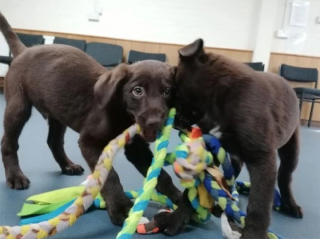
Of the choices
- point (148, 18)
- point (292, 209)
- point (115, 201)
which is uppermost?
point (148, 18)

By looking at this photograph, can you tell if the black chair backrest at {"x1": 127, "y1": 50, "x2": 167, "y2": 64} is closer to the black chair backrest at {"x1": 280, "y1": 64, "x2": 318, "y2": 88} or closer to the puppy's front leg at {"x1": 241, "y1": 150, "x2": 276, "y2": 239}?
the black chair backrest at {"x1": 280, "y1": 64, "x2": 318, "y2": 88}

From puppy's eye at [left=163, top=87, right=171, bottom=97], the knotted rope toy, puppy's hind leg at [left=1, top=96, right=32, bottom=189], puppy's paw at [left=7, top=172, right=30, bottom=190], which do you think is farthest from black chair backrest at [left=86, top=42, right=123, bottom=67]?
the knotted rope toy

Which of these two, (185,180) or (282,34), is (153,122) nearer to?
(185,180)

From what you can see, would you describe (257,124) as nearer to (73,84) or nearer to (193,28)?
(73,84)

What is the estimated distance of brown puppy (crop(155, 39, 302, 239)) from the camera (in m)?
1.61

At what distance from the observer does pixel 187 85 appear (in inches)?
72.3

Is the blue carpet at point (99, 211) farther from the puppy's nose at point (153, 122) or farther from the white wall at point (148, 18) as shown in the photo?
the white wall at point (148, 18)

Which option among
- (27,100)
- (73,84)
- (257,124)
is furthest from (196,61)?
(27,100)

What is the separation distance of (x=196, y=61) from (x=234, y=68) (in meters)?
0.19

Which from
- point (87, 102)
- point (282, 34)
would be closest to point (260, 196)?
point (87, 102)

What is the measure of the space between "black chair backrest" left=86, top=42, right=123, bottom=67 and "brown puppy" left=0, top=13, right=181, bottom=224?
545cm

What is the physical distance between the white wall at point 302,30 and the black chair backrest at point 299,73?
0.64 metres

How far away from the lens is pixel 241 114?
1631 mm

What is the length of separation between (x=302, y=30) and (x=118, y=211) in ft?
26.9
